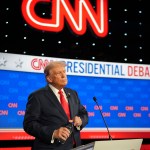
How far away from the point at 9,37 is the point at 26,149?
1377 millimetres

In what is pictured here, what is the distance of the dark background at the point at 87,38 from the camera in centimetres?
381

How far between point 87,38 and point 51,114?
7.44ft

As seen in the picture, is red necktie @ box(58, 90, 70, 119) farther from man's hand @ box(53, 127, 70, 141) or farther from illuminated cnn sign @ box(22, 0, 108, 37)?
illuminated cnn sign @ box(22, 0, 108, 37)

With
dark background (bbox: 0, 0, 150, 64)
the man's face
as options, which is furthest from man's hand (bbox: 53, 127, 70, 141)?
dark background (bbox: 0, 0, 150, 64)

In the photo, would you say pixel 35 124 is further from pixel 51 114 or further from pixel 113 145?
pixel 113 145

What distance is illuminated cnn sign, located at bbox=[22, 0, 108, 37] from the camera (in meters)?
3.91

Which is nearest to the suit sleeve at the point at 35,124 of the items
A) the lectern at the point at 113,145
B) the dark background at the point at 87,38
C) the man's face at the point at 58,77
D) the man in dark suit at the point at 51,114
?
the man in dark suit at the point at 51,114

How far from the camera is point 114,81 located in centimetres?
407

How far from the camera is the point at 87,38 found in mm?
4254

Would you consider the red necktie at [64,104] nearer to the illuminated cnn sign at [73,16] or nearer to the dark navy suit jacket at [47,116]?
the dark navy suit jacket at [47,116]

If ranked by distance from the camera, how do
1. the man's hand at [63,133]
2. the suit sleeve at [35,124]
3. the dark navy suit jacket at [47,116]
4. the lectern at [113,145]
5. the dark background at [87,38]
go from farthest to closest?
the dark background at [87,38], the dark navy suit jacket at [47,116], the suit sleeve at [35,124], the man's hand at [63,133], the lectern at [113,145]

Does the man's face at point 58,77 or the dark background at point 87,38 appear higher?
the dark background at point 87,38

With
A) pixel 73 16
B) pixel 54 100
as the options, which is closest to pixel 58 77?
pixel 54 100

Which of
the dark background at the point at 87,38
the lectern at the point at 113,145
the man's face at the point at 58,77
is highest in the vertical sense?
the dark background at the point at 87,38
